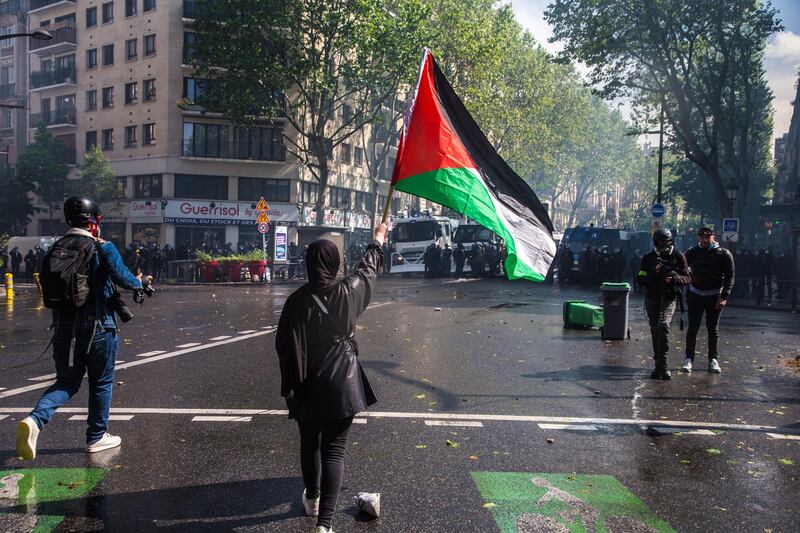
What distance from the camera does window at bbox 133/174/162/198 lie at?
43594 mm

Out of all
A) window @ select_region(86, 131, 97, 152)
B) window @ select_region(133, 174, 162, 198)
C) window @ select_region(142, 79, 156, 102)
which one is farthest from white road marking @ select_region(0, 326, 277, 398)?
window @ select_region(86, 131, 97, 152)

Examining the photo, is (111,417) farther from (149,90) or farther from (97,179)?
(149,90)

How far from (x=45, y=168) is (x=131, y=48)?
924 cm

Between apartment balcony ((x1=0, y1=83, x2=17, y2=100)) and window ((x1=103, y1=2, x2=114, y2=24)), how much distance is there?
Answer: 1404cm

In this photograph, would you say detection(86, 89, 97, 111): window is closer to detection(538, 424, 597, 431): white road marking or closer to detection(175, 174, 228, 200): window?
detection(175, 174, 228, 200): window

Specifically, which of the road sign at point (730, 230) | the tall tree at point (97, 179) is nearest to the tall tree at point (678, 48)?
the road sign at point (730, 230)

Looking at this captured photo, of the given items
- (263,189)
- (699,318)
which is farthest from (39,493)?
(263,189)

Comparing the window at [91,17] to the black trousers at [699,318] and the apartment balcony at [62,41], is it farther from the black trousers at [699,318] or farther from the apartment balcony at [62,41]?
the black trousers at [699,318]

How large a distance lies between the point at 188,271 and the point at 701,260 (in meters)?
25.6

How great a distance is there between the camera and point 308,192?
153ft

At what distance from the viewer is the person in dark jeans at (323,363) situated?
12.5 ft

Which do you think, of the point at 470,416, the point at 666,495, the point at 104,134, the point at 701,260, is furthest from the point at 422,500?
the point at 104,134

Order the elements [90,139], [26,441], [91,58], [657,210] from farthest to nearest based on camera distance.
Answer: [91,58] < [90,139] < [657,210] < [26,441]

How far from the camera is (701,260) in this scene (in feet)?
30.5
